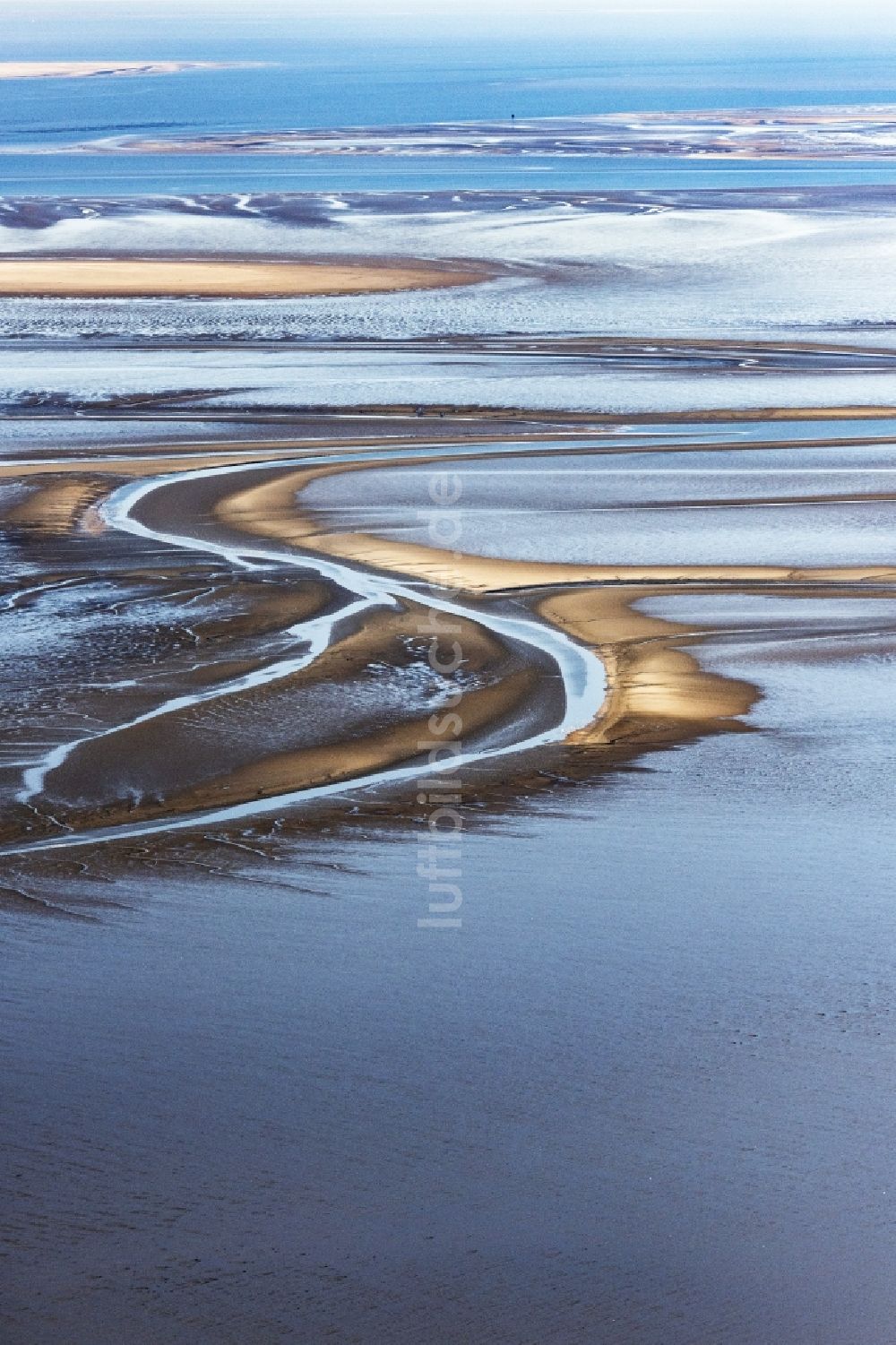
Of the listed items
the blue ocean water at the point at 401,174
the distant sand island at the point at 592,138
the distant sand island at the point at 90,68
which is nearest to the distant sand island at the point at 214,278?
the blue ocean water at the point at 401,174

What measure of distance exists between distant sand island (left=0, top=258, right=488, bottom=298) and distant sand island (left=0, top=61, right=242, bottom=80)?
114087mm

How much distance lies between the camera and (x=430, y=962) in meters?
7.41

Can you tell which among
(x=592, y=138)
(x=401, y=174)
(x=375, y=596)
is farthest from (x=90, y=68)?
(x=375, y=596)

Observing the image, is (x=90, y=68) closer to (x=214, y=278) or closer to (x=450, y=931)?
(x=214, y=278)

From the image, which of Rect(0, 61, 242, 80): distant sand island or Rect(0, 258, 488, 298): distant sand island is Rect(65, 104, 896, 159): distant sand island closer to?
Rect(0, 258, 488, 298): distant sand island

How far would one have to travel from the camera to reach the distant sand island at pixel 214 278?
100 ft

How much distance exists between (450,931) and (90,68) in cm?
16346

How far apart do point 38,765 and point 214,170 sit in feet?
162

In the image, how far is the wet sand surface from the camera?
5.45 m

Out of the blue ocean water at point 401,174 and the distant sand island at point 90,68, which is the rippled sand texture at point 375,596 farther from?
the distant sand island at point 90,68

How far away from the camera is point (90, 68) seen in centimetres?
15862

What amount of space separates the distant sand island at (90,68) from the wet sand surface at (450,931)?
447 feet

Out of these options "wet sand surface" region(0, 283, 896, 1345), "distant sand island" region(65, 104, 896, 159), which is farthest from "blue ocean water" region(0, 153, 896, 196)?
"wet sand surface" region(0, 283, 896, 1345)

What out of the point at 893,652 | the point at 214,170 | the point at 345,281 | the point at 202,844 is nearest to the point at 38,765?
the point at 202,844
